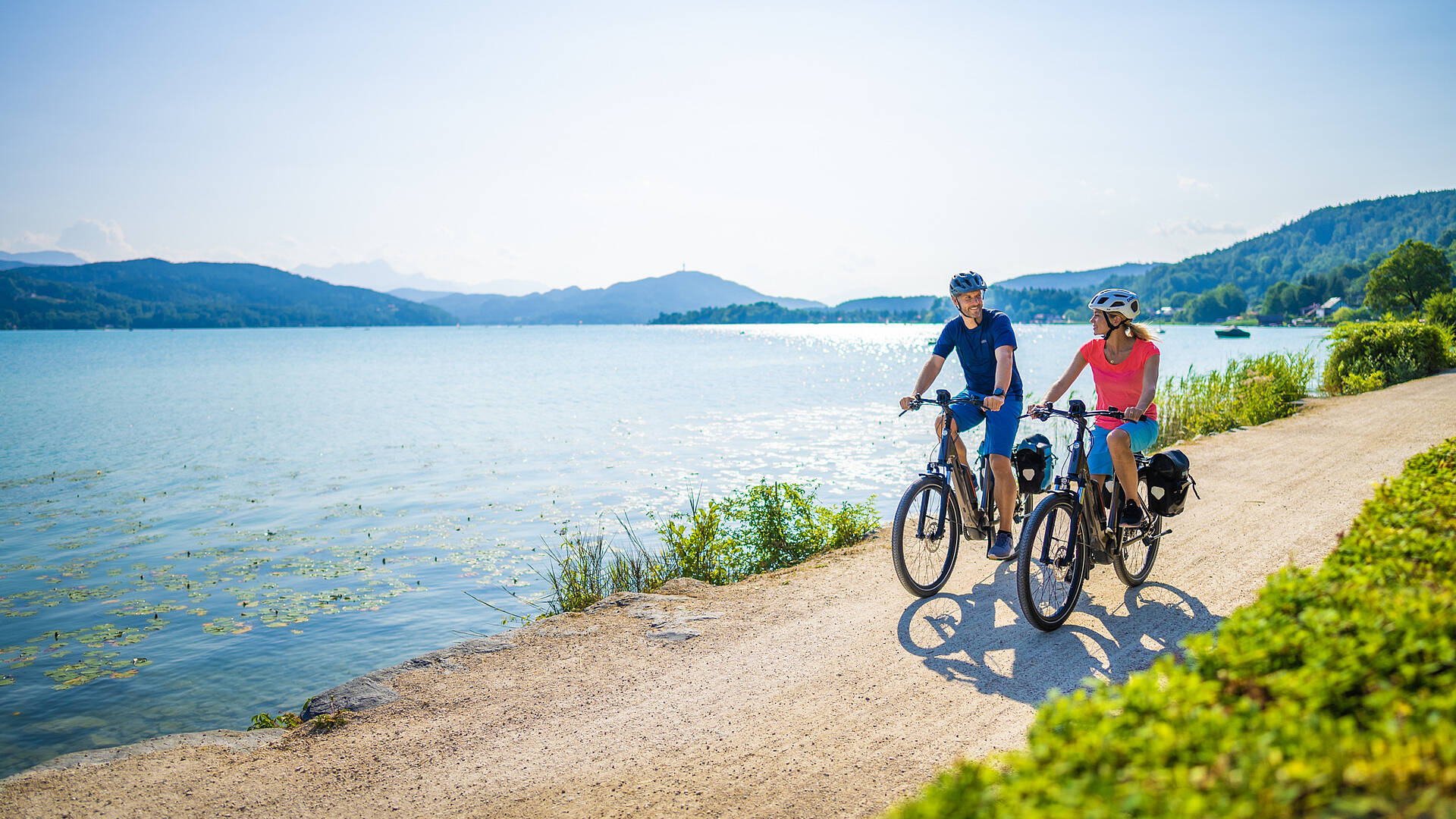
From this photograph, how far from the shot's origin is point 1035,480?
21.9 ft

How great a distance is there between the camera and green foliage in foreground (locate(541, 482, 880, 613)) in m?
9.30

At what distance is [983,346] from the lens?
6.88 metres

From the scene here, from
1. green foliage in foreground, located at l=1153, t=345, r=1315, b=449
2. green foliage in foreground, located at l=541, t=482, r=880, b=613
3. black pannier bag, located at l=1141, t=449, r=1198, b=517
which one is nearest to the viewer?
black pannier bag, located at l=1141, t=449, r=1198, b=517

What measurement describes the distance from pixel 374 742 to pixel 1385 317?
28.9m

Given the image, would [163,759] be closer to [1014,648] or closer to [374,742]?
[374,742]

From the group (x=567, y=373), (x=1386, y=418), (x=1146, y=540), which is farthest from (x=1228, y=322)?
(x=1146, y=540)

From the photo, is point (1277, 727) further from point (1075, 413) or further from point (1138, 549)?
point (1138, 549)

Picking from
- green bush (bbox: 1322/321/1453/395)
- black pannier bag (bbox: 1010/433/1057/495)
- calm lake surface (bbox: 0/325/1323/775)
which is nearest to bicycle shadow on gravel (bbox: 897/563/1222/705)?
black pannier bag (bbox: 1010/433/1057/495)

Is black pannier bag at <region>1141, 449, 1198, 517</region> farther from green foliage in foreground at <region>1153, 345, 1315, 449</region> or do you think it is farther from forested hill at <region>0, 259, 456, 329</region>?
forested hill at <region>0, 259, 456, 329</region>

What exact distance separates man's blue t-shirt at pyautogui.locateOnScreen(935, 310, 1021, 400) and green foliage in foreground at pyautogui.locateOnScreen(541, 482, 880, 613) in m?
3.73

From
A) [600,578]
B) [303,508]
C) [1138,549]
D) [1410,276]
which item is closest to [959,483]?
[1138,549]

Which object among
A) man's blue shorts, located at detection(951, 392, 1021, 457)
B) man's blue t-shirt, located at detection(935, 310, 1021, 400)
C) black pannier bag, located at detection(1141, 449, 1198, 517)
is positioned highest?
man's blue t-shirt, located at detection(935, 310, 1021, 400)

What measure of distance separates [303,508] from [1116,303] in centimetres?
1527

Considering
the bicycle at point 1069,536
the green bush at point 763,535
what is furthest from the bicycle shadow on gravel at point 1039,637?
the green bush at point 763,535
